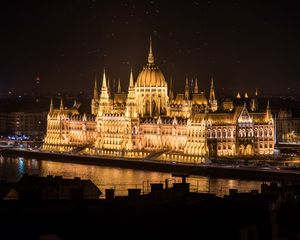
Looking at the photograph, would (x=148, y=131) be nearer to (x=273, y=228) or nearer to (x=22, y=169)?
(x=22, y=169)

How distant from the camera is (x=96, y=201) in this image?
23.2 metres

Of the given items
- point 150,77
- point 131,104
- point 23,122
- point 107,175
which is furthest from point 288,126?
point 23,122

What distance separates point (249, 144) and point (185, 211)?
76.9m

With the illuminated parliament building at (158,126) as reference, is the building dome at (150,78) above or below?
above

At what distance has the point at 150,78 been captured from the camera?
107m

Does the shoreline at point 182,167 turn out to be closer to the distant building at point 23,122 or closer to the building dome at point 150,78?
the building dome at point 150,78

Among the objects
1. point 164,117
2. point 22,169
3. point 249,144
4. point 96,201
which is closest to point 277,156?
point 249,144

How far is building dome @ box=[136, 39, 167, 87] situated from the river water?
1268 cm

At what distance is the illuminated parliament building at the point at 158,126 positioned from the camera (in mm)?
93562

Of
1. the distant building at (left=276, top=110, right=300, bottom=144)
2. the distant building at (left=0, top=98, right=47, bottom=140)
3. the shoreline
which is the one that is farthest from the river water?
the distant building at (left=0, top=98, right=47, bottom=140)

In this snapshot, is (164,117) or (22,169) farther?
(164,117)

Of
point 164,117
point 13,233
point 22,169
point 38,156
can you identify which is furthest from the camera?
point 38,156

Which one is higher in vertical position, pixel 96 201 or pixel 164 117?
pixel 164 117

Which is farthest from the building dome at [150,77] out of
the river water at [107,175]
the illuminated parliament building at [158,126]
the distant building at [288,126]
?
the distant building at [288,126]
